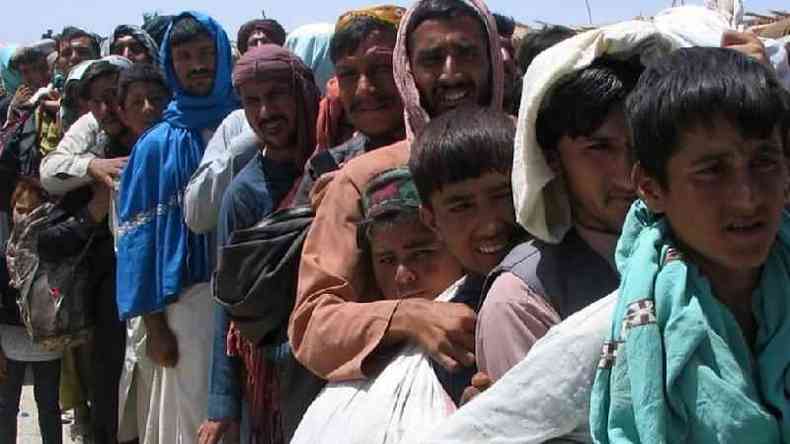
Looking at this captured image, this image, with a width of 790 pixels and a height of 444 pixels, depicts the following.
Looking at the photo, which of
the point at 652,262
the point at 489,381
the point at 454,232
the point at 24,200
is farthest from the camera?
the point at 24,200

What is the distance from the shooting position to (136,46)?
219 inches

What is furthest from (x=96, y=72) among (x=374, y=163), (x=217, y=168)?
(x=374, y=163)

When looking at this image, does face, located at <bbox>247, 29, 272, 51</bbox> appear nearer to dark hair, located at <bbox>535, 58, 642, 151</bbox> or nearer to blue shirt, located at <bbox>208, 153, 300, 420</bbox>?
blue shirt, located at <bbox>208, 153, 300, 420</bbox>

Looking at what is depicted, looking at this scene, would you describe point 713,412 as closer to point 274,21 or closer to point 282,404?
point 282,404

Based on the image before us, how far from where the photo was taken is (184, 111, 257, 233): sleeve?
375 centimetres

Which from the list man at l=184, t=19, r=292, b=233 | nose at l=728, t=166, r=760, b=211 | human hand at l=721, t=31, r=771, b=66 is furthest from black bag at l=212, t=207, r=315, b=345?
nose at l=728, t=166, r=760, b=211

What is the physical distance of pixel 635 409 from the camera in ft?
4.73

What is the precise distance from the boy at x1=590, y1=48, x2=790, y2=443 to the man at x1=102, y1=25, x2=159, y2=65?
166 inches

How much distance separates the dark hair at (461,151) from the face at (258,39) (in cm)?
339

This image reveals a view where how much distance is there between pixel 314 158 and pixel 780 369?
175cm

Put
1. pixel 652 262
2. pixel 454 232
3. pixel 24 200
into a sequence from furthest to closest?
pixel 24 200 < pixel 454 232 < pixel 652 262

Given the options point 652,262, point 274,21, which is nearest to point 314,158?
point 652,262

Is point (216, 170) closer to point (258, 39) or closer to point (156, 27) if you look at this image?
point (258, 39)

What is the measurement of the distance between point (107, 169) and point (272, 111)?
1502 millimetres
